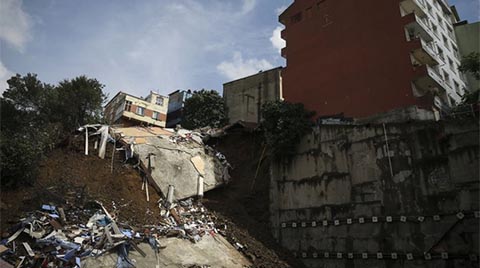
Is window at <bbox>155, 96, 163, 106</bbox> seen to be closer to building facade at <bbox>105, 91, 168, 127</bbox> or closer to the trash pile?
building facade at <bbox>105, 91, 168, 127</bbox>

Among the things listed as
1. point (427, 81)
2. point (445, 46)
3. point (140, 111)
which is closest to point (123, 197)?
point (427, 81)

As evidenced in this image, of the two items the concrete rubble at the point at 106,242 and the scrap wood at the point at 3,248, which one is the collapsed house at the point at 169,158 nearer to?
the concrete rubble at the point at 106,242

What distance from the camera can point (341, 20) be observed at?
2470 cm

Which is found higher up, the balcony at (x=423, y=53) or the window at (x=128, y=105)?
the window at (x=128, y=105)

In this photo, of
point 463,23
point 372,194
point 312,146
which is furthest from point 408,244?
point 463,23

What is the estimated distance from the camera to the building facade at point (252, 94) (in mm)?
38469

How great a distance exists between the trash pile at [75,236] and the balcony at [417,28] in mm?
18302

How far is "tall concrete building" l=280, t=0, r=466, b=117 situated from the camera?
20797 mm

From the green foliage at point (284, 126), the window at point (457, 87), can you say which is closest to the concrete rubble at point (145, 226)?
the green foliage at point (284, 126)

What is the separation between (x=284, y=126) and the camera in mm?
20359

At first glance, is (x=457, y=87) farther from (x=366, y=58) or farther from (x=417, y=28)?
(x=366, y=58)

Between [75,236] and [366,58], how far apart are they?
776 inches

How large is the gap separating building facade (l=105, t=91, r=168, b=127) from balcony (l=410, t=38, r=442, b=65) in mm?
34637

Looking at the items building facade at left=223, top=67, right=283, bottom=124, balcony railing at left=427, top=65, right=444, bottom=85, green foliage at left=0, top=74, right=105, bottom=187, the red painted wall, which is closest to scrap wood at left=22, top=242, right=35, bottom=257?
green foliage at left=0, top=74, right=105, bottom=187
